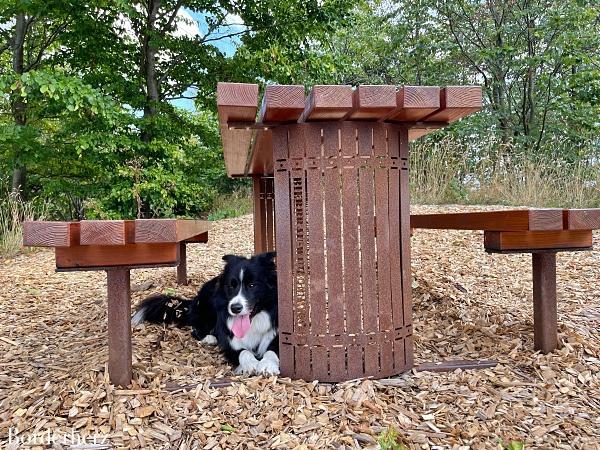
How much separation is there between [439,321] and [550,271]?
2.81ft

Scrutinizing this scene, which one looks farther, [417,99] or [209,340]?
[209,340]

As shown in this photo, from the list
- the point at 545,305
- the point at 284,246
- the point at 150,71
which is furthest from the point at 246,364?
the point at 150,71

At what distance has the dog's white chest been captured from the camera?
8.86 ft

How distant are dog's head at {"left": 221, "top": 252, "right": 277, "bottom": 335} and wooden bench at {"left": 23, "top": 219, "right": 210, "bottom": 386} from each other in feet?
1.51

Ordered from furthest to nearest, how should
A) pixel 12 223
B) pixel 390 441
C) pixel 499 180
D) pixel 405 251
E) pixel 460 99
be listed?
pixel 499 180 → pixel 12 223 → pixel 405 251 → pixel 460 99 → pixel 390 441

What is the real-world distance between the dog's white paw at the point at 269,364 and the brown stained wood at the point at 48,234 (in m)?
1.09

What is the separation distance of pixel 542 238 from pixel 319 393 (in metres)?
1.35

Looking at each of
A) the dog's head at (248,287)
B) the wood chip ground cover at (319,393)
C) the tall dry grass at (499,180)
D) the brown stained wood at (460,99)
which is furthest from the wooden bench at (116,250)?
the tall dry grass at (499,180)

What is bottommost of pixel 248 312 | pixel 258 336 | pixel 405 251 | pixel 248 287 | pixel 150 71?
pixel 258 336

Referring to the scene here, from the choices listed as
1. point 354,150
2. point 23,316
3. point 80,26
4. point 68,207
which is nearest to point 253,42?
point 80,26

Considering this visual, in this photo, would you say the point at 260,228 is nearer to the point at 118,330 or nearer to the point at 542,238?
the point at 118,330

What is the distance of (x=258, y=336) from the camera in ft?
8.95

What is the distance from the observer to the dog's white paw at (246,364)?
2.47 metres

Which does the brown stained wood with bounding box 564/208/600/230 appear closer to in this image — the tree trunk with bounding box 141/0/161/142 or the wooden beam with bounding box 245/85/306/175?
the wooden beam with bounding box 245/85/306/175
